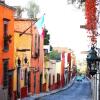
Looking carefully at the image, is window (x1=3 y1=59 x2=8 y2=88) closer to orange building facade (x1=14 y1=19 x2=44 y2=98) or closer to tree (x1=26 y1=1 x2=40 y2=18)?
orange building facade (x1=14 y1=19 x2=44 y2=98)

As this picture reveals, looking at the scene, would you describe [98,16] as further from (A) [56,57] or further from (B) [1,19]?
(A) [56,57]

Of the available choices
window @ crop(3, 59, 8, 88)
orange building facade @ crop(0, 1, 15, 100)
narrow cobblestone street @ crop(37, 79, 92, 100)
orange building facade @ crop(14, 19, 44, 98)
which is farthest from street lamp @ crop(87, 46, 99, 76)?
narrow cobblestone street @ crop(37, 79, 92, 100)

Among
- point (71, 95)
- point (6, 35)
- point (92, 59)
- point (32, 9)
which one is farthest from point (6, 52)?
point (32, 9)

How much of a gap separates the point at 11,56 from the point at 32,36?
28.4 ft

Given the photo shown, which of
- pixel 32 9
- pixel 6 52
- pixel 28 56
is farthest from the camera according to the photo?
pixel 32 9

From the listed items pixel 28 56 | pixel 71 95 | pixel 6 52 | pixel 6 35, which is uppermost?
pixel 6 35

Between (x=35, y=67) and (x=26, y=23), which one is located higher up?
(x=26, y=23)

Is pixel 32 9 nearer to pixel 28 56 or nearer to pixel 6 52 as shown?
pixel 28 56

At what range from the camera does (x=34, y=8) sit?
2004 inches

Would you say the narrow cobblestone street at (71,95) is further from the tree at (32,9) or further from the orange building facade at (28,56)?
the tree at (32,9)

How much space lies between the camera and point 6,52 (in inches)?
1201

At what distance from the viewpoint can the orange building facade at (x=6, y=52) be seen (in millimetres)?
29163

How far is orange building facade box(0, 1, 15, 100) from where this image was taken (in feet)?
95.7

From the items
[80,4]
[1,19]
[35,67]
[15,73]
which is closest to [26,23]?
[35,67]
